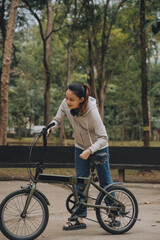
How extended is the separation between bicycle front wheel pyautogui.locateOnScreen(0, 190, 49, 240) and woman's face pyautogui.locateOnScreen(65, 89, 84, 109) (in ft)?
3.41

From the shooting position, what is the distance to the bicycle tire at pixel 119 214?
187 inches

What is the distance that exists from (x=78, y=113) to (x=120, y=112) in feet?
157

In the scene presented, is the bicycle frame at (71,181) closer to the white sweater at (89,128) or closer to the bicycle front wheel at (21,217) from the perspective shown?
the bicycle front wheel at (21,217)

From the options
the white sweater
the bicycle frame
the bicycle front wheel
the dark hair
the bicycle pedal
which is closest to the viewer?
the bicycle front wheel

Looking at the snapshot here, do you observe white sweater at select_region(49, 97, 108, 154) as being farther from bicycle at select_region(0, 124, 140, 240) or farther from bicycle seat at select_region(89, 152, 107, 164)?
bicycle at select_region(0, 124, 140, 240)

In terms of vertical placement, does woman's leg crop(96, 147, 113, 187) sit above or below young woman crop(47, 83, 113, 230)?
below

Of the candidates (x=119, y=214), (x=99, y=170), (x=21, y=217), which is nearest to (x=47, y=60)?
(x=99, y=170)

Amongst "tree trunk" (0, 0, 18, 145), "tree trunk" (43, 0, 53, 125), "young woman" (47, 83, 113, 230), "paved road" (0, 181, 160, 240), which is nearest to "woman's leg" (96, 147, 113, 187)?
"young woman" (47, 83, 113, 230)

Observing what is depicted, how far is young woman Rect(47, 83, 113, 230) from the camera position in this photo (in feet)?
14.8

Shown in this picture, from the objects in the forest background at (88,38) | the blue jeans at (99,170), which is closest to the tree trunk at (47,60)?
the forest background at (88,38)

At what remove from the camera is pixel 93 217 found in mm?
5777

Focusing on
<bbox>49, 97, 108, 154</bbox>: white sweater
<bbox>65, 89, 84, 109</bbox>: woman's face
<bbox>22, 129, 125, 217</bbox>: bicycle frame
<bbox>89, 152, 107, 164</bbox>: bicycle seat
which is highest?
<bbox>65, 89, 84, 109</bbox>: woman's face

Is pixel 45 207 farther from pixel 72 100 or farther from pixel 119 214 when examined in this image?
pixel 72 100

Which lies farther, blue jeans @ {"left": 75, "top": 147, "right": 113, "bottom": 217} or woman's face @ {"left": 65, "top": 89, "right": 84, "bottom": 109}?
blue jeans @ {"left": 75, "top": 147, "right": 113, "bottom": 217}
